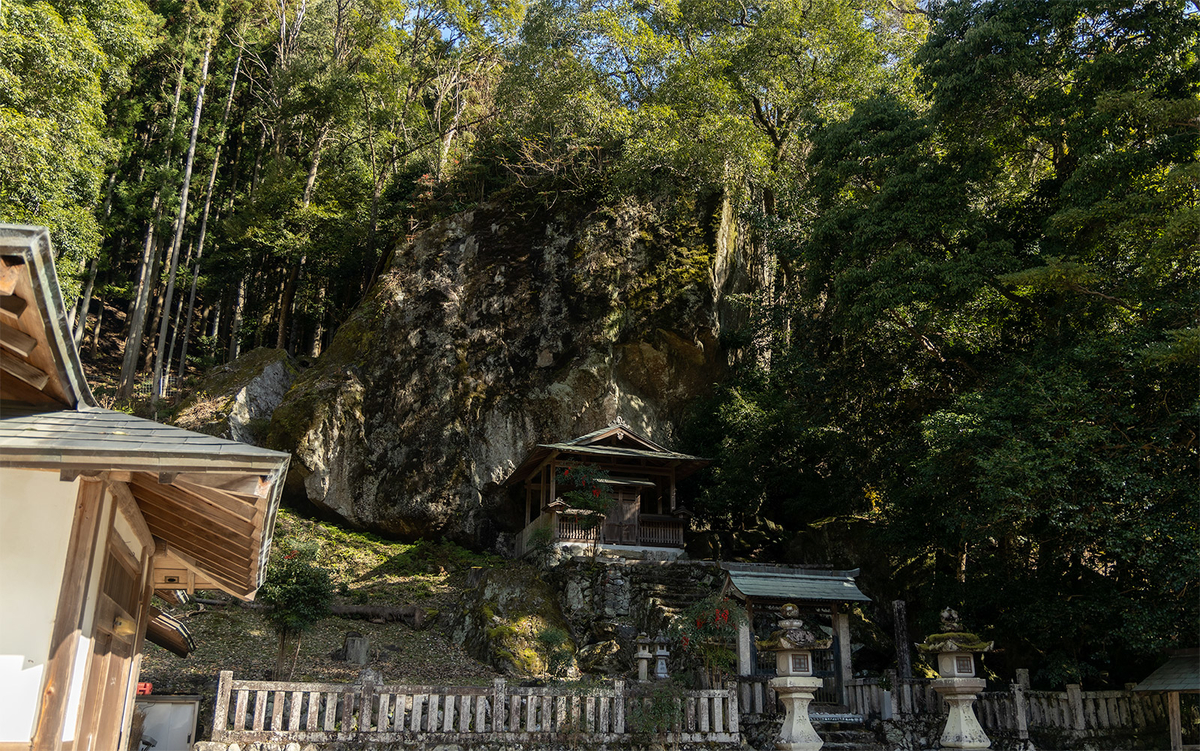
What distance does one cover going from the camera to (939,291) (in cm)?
1557

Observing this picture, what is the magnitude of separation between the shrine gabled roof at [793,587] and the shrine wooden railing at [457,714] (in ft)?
6.84

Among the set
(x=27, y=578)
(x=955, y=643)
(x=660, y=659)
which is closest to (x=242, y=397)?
(x=660, y=659)

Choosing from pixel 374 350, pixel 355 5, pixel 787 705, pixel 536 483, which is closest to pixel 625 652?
pixel 787 705

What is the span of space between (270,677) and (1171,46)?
19.6 m

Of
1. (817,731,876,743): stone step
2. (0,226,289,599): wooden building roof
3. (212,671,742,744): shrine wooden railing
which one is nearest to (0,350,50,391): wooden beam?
(0,226,289,599): wooden building roof

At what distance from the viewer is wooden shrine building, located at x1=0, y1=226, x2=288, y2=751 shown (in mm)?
3803

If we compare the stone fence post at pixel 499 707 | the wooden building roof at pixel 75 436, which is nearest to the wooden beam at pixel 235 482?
the wooden building roof at pixel 75 436

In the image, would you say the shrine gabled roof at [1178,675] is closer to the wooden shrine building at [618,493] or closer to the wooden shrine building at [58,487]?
the wooden shrine building at [618,493]

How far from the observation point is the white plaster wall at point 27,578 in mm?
3814

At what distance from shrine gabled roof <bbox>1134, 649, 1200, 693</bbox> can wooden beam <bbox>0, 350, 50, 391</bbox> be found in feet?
44.8

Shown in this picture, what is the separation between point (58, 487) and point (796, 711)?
30.4 feet

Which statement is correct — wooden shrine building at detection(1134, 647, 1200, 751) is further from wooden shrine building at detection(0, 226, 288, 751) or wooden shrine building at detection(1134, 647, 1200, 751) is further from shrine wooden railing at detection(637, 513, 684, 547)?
A: wooden shrine building at detection(0, 226, 288, 751)

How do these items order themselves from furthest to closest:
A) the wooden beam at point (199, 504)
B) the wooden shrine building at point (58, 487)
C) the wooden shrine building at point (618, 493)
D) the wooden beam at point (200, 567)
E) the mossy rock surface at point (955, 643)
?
the wooden shrine building at point (618, 493) < the mossy rock surface at point (955, 643) < the wooden beam at point (200, 567) < the wooden beam at point (199, 504) < the wooden shrine building at point (58, 487)

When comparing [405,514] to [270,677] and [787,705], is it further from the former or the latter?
[787,705]
